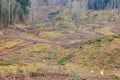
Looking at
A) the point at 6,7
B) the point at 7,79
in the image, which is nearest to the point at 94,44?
the point at 7,79

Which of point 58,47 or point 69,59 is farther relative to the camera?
point 58,47

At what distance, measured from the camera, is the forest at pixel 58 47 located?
27062 mm

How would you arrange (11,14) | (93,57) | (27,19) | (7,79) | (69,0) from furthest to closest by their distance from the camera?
(69,0)
(27,19)
(11,14)
(93,57)
(7,79)

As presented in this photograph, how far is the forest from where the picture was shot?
27.1 metres

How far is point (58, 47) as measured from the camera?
50406 millimetres

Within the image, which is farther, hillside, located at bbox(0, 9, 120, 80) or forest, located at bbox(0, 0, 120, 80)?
hillside, located at bbox(0, 9, 120, 80)

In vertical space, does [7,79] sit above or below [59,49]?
above

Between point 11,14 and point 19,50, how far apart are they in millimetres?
40463

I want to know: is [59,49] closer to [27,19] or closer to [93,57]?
[93,57]

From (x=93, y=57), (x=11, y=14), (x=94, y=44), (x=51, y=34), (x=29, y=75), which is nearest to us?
(x=29, y=75)

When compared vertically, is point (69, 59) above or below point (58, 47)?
above

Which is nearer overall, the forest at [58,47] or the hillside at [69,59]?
the forest at [58,47]

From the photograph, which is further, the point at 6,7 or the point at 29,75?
the point at 6,7

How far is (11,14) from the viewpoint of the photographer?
289ft
